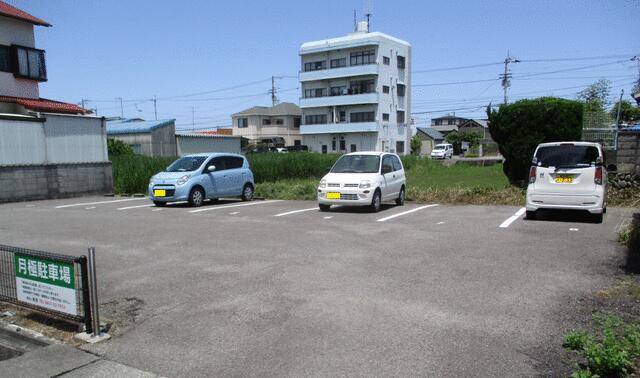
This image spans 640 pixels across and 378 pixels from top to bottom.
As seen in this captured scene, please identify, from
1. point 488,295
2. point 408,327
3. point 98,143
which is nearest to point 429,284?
point 488,295

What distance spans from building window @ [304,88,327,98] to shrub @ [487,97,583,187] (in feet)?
137

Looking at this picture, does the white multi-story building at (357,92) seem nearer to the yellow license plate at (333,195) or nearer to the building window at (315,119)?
the building window at (315,119)

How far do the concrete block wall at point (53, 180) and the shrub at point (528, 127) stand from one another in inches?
593

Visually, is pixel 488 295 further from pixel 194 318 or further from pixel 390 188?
pixel 390 188

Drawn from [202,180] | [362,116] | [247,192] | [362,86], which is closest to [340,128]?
[362,116]

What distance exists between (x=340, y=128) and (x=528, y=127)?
39.9 meters

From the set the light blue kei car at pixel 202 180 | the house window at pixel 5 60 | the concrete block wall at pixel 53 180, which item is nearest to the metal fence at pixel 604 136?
the light blue kei car at pixel 202 180

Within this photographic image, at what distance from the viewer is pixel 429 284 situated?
562cm

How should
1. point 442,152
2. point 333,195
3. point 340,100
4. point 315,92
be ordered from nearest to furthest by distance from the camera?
point 333,195, point 340,100, point 442,152, point 315,92

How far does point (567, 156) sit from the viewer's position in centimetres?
995

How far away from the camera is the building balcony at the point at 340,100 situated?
50959mm

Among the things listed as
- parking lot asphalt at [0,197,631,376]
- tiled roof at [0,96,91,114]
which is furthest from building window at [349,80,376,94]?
parking lot asphalt at [0,197,631,376]

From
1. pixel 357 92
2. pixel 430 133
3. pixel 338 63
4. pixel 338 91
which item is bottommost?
pixel 430 133

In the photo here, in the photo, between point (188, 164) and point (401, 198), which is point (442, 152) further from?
point (188, 164)
